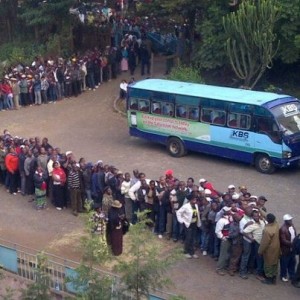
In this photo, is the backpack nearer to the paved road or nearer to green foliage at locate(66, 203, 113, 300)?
the paved road

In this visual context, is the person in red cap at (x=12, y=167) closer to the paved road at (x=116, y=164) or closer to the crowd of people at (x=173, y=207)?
the crowd of people at (x=173, y=207)

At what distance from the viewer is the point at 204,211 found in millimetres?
15727

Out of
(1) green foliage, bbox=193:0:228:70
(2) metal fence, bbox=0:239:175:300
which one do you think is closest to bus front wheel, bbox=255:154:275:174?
(2) metal fence, bbox=0:239:175:300

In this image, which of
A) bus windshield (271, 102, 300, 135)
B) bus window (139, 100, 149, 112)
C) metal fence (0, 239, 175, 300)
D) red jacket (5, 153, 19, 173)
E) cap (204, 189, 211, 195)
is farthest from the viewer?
bus window (139, 100, 149, 112)

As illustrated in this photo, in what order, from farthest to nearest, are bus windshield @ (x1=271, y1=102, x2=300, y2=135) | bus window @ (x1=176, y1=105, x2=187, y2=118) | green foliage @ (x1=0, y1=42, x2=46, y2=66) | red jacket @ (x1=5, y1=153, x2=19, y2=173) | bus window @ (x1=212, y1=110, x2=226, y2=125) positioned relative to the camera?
green foliage @ (x1=0, y1=42, x2=46, y2=66) → bus window @ (x1=176, y1=105, x2=187, y2=118) → bus window @ (x1=212, y1=110, x2=226, y2=125) → bus windshield @ (x1=271, y1=102, x2=300, y2=135) → red jacket @ (x1=5, y1=153, x2=19, y2=173)

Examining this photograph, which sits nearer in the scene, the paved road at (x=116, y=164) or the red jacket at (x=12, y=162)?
the paved road at (x=116, y=164)

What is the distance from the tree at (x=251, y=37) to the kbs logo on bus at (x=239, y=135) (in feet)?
19.1

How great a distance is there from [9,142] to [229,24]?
10130 mm

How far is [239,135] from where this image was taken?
21.5 m

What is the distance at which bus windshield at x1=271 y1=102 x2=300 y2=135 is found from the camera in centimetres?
2092

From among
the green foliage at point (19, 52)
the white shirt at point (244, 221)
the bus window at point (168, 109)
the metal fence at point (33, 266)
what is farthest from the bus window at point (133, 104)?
the green foliage at point (19, 52)

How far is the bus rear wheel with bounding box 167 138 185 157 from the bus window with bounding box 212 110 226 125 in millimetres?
1515

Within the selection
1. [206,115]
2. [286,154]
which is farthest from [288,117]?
[206,115]

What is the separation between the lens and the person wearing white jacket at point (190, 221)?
52.0ft
